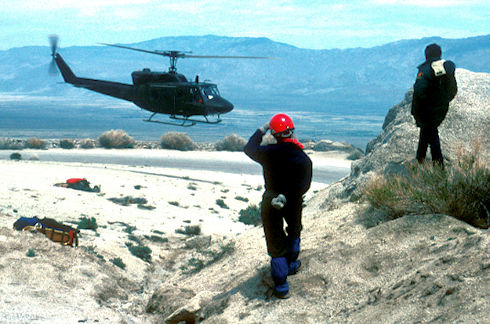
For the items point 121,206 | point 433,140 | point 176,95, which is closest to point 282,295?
point 433,140

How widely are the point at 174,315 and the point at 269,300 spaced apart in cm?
138

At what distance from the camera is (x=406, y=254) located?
21.6 ft

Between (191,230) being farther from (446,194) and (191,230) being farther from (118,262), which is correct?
(446,194)

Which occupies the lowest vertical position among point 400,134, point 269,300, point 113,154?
point 113,154

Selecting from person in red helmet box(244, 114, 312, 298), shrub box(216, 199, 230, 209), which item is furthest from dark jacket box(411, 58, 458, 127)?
shrub box(216, 199, 230, 209)

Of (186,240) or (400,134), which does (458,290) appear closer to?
(400,134)

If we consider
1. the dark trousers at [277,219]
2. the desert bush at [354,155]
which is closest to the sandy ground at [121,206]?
the dark trousers at [277,219]

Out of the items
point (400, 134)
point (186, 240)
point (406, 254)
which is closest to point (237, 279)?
point (406, 254)

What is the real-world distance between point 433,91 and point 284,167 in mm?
3716

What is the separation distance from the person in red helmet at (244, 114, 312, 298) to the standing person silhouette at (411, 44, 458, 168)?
10.3 feet

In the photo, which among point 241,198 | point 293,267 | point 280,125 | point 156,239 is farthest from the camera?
point 241,198

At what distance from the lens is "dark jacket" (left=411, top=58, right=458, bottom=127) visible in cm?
856

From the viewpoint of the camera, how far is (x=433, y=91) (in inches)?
342

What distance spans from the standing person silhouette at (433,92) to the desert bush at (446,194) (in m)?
0.66
